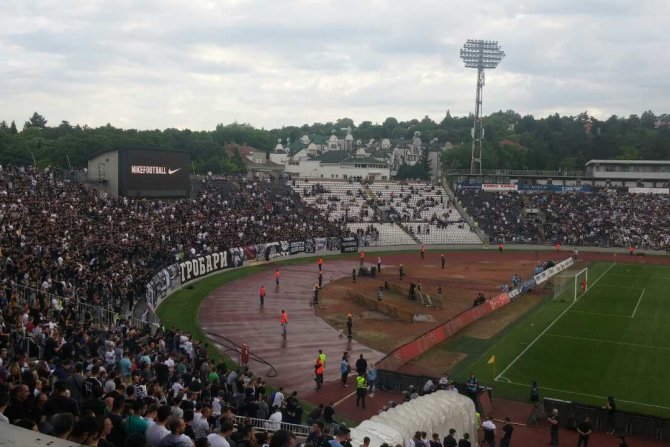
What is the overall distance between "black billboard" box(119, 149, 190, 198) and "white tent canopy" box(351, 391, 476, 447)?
134 ft

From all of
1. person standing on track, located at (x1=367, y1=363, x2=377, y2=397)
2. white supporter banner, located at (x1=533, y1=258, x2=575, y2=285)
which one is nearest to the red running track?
person standing on track, located at (x1=367, y1=363, x2=377, y2=397)

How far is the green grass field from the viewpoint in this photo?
25.9 meters

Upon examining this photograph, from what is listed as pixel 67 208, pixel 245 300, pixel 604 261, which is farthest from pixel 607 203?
pixel 67 208

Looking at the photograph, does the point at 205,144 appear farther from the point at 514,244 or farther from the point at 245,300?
the point at 245,300

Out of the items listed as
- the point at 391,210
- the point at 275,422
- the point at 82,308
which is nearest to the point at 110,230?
the point at 82,308

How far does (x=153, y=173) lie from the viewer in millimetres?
56625

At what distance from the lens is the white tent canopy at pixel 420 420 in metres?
15.5

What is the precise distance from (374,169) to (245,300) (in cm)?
9113

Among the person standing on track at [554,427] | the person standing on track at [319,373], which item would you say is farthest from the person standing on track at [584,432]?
the person standing on track at [319,373]

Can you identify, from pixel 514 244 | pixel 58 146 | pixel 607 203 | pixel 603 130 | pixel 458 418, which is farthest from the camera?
pixel 603 130

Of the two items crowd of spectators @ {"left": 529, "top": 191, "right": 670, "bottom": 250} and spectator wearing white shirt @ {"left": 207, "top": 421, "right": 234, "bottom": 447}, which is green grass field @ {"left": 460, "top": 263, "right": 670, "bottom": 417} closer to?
spectator wearing white shirt @ {"left": 207, "top": 421, "right": 234, "bottom": 447}

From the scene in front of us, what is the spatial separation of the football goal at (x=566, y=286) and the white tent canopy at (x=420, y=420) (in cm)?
2854

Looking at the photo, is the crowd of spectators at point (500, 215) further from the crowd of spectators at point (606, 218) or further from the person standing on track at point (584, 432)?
the person standing on track at point (584, 432)

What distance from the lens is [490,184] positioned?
308ft
